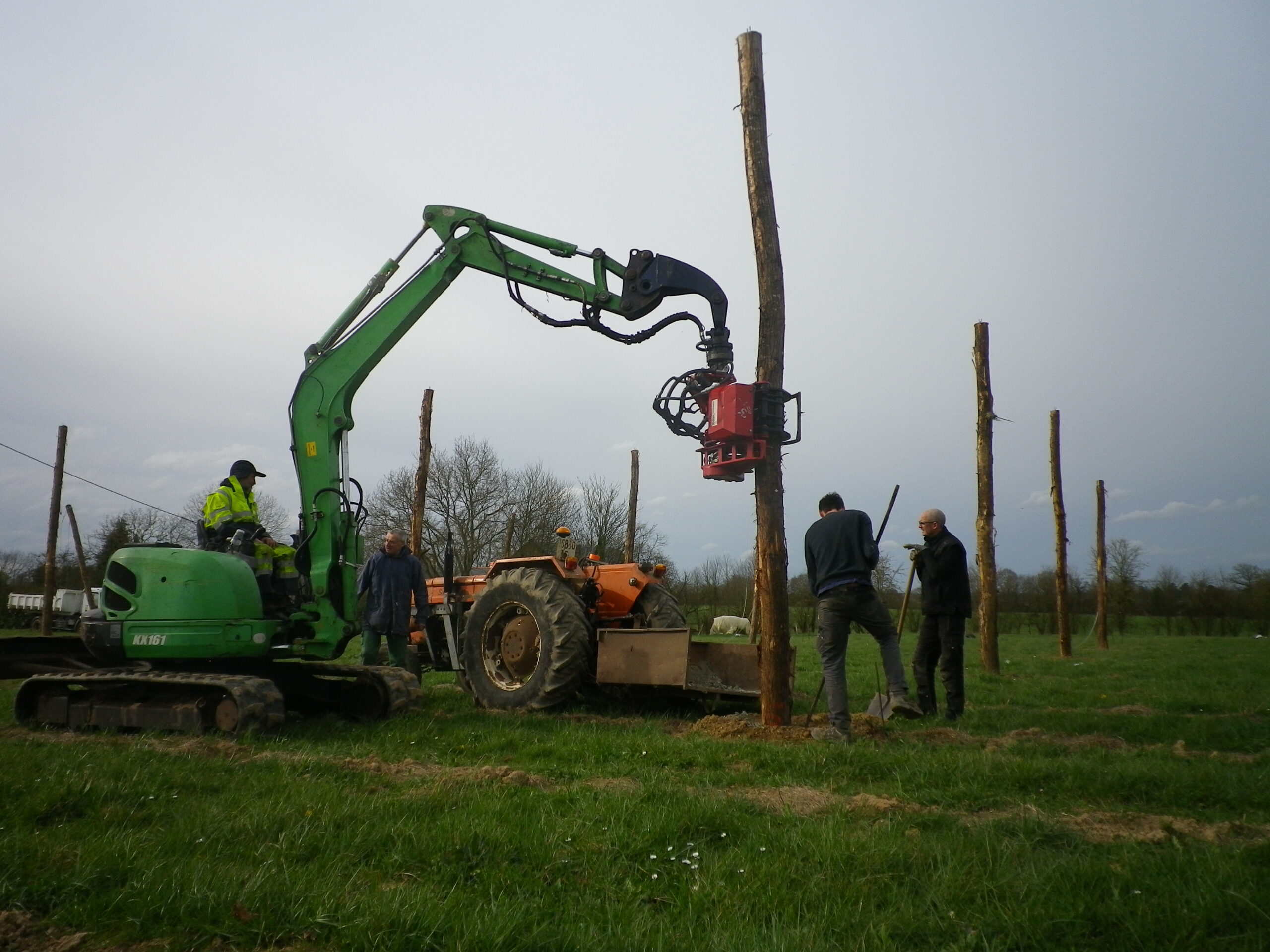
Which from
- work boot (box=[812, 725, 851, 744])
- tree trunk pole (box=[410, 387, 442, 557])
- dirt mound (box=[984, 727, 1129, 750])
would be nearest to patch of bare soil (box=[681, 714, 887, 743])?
work boot (box=[812, 725, 851, 744])

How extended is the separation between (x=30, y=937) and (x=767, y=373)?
5.98 meters

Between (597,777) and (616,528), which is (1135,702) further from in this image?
(616,528)

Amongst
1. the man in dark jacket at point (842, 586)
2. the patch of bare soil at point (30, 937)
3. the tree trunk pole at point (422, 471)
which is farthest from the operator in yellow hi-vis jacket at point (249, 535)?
the tree trunk pole at point (422, 471)

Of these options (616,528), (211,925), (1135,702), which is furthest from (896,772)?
(616,528)

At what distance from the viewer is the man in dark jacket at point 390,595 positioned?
8.71m

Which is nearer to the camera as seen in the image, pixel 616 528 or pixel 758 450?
pixel 758 450

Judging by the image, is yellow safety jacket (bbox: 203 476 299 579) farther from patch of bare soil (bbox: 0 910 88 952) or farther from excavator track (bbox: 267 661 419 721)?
patch of bare soil (bbox: 0 910 88 952)

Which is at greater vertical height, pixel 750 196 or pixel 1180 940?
pixel 750 196

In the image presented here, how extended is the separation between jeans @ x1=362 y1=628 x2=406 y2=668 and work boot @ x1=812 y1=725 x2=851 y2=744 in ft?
14.5

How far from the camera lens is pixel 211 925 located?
278 cm

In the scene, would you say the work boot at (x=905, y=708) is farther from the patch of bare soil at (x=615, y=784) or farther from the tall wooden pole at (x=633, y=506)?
the tall wooden pole at (x=633, y=506)

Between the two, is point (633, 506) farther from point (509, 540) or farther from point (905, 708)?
point (905, 708)

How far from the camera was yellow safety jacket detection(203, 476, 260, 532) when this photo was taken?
7.57 metres

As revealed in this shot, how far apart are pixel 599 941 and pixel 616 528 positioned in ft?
106
